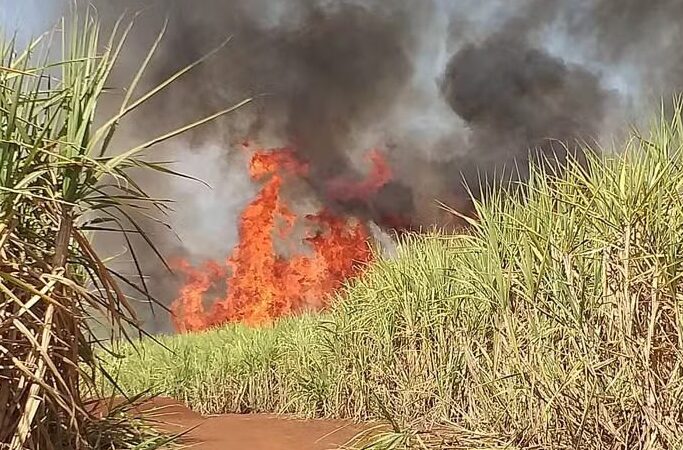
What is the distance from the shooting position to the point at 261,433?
4.34 meters

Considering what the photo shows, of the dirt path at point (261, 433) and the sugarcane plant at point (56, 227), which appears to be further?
the dirt path at point (261, 433)

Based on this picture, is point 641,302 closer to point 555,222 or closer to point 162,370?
point 555,222

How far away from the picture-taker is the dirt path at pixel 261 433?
3610 mm

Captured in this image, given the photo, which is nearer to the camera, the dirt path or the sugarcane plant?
the sugarcane plant

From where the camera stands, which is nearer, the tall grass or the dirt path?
the tall grass

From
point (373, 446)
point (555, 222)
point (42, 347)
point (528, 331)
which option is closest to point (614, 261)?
point (555, 222)

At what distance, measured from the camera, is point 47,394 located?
1.90 m

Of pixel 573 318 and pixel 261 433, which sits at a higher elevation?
pixel 573 318

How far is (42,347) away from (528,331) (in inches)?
81.1

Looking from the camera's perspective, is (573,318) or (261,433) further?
(261,433)

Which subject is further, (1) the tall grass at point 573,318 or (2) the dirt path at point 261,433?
(2) the dirt path at point 261,433

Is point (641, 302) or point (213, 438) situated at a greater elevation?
point (641, 302)

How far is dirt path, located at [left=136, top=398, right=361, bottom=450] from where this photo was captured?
11.8ft

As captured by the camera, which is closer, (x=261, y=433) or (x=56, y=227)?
(x=56, y=227)
